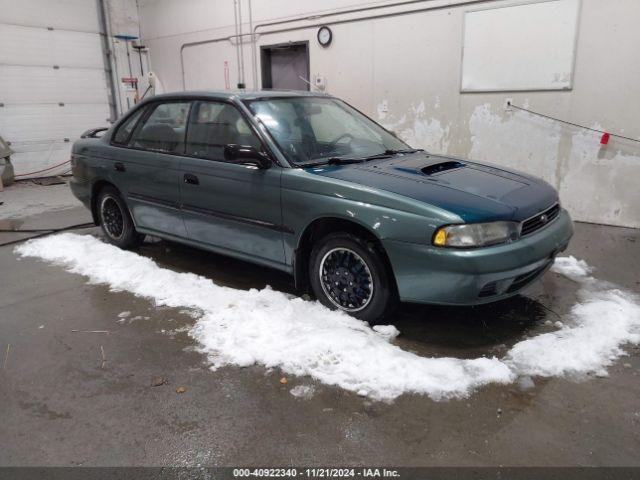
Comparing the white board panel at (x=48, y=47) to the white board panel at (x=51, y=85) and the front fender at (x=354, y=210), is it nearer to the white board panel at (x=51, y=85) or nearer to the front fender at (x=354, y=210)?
the white board panel at (x=51, y=85)

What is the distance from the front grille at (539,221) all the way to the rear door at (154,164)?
2.65 meters

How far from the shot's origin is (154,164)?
4.26 metres

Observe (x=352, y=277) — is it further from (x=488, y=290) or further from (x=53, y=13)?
(x=53, y=13)

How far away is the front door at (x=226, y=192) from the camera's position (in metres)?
3.54

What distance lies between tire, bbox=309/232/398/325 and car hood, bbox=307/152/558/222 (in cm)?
41

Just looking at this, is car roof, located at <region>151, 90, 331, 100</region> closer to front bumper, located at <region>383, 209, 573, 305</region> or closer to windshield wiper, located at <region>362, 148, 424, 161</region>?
windshield wiper, located at <region>362, 148, 424, 161</region>

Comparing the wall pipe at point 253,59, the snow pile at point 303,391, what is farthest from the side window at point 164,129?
the wall pipe at point 253,59

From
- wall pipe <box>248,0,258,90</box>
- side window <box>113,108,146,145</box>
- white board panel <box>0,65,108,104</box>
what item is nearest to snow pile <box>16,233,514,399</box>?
side window <box>113,108,146,145</box>

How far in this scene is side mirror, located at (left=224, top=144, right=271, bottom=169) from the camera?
3379mm

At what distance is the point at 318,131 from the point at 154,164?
4.80ft

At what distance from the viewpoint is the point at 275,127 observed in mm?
3650

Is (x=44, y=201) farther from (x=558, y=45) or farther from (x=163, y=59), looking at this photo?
(x=558, y=45)

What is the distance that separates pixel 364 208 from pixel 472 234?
2.13 ft

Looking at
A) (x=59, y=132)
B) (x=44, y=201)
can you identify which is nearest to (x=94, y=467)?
Answer: (x=44, y=201)
